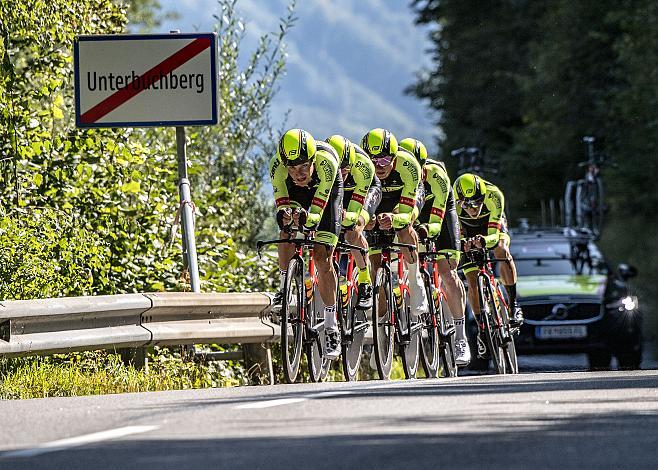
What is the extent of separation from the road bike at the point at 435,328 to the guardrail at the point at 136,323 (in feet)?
5.44

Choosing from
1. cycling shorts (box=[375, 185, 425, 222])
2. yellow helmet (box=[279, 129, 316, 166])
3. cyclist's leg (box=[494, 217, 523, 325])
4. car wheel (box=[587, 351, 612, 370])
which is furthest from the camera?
car wheel (box=[587, 351, 612, 370])

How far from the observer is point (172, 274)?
55.6 feet

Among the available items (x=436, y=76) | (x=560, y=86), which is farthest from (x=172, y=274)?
(x=436, y=76)

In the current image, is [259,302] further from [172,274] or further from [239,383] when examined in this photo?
[172,274]

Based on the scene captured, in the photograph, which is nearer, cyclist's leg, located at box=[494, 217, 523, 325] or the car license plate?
cyclist's leg, located at box=[494, 217, 523, 325]

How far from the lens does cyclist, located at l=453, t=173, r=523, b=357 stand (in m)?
17.5

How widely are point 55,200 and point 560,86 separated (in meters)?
37.5

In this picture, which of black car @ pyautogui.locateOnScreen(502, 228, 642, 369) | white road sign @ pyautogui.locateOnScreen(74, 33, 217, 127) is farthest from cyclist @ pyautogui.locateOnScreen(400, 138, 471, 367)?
black car @ pyautogui.locateOnScreen(502, 228, 642, 369)

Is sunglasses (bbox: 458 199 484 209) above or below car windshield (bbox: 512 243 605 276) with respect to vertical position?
above

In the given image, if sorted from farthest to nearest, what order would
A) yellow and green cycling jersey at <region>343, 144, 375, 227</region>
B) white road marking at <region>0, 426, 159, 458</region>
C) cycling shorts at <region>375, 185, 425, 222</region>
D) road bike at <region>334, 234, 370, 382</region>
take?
cycling shorts at <region>375, 185, 425, 222</region>
road bike at <region>334, 234, 370, 382</region>
yellow and green cycling jersey at <region>343, 144, 375, 227</region>
white road marking at <region>0, 426, 159, 458</region>

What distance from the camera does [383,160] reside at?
15.3 meters

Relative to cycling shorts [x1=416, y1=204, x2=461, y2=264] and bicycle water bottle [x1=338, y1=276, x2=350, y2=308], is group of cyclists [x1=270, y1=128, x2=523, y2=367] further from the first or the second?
bicycle water bottle [x1=338, y1=276, x2=350, y2=308]

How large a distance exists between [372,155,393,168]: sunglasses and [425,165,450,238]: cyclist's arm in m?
0.95

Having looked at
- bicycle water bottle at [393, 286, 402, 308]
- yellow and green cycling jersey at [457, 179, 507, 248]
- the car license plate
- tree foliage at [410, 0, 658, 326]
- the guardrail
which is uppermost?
tree foliage at [410, 0, 658, 326]
